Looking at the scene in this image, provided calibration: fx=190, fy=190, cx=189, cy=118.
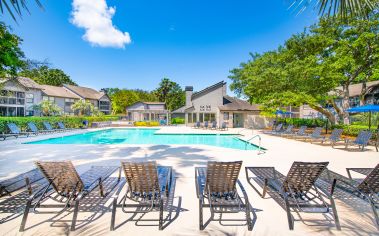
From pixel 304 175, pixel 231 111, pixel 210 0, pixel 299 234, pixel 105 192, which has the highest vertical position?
pixel 210 0

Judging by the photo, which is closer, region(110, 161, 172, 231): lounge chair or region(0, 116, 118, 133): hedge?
region(110, 161, 172, 231): lounge chair

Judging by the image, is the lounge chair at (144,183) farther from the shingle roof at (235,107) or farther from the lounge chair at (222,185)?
the shingle roof at (235,107)

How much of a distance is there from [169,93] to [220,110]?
2455cm

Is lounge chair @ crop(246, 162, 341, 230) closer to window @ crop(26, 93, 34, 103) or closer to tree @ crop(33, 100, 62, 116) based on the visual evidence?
tree @ crop(33, 100, 62, 116)

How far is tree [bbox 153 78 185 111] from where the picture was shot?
4949 cm

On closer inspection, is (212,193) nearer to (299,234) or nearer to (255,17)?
(299,234)

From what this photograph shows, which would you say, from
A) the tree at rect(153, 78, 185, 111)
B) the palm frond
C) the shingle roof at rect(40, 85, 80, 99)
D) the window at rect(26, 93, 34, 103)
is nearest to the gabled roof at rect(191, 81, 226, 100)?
the tree at rect(153, 78, 185, 111)

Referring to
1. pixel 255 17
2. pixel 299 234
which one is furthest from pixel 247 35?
pixel 299 234

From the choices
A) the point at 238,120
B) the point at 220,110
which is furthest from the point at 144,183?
the point at 238,120

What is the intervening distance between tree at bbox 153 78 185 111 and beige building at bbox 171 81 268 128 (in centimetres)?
1995

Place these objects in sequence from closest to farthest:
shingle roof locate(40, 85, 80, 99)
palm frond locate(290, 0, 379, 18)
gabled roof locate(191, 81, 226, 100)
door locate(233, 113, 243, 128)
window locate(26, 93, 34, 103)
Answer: palm frond locate(290, 0, 379, 18)
door locate(233, 113, 243, 128)
gabled roof locate(191, 81, 226, 100)
window locate(26, 93, 34, 103)
shingle roof locate(40, 85, 80, 99)

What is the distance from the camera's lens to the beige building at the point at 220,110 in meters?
28.8

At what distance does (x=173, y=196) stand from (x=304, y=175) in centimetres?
276

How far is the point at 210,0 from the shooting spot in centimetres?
1627
